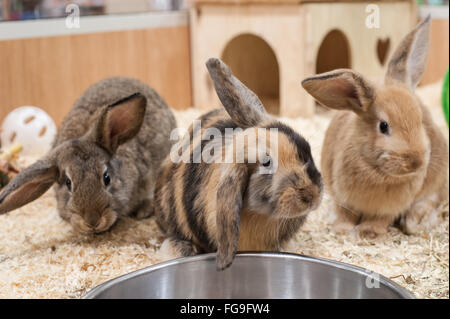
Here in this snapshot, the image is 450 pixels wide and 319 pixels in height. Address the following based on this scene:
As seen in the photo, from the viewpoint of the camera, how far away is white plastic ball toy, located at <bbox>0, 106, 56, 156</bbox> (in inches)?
113

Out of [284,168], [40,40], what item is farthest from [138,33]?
[284,168]

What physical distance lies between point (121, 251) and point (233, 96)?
0.74 metres

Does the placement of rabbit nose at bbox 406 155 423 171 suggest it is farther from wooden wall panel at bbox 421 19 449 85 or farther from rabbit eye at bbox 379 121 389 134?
wooden wall panel at bbox 421 19 449 85

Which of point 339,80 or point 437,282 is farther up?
point 339,80

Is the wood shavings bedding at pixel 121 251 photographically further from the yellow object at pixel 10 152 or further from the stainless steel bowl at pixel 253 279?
the yellow object at pixel 10 152

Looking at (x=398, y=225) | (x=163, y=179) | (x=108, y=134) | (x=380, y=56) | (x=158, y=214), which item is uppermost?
(x=380, y=56)

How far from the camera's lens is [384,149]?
1.82 meters

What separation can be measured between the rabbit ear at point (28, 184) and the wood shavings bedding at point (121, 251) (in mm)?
170

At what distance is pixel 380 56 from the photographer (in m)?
3.20

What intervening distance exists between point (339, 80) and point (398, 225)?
748 mm

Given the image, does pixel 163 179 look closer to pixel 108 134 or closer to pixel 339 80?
pixel 108 134

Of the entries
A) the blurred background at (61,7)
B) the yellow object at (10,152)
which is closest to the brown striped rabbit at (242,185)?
the yellow object at (10,152)

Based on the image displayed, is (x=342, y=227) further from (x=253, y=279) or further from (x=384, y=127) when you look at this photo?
(x=253, y=279)
